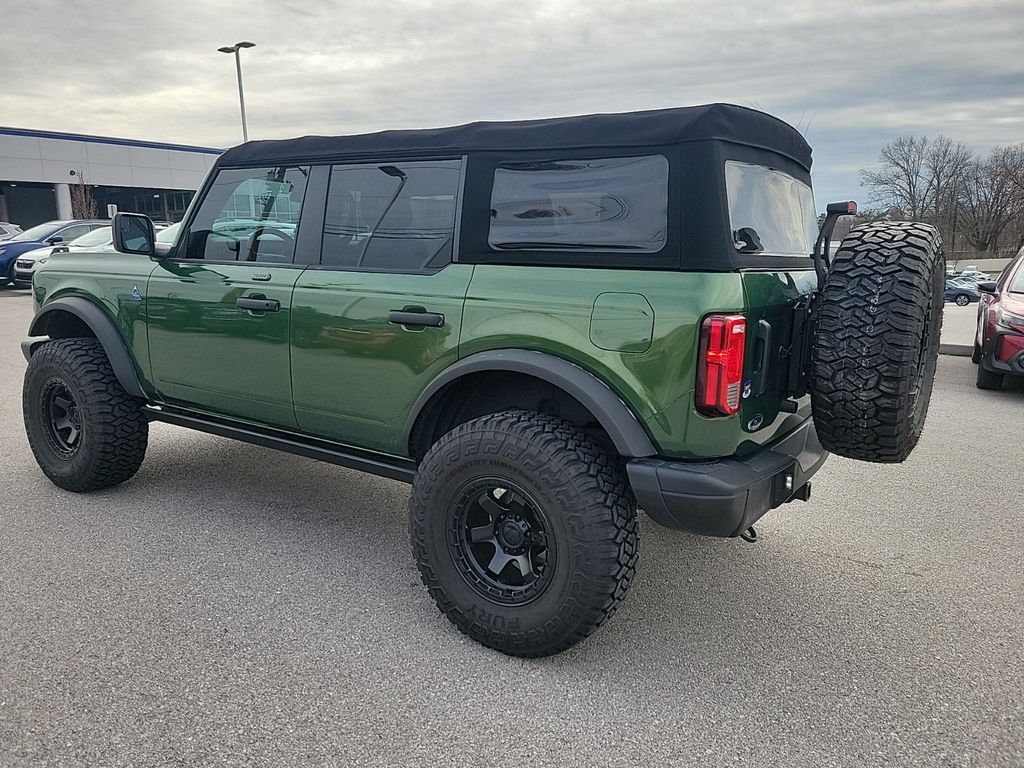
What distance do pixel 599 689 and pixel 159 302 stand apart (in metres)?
2.86

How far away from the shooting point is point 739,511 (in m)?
2.49

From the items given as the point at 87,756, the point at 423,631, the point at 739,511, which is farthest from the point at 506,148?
the point at 87,756

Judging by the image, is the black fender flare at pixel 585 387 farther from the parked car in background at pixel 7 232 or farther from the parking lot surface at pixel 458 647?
the parked car in background at pixel 7 232

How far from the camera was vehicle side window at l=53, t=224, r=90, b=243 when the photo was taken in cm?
1703

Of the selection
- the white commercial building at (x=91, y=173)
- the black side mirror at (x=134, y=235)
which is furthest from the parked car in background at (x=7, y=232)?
the white commercial building at (x=91, y=173)

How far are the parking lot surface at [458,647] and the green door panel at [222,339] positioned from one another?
0.68 metres

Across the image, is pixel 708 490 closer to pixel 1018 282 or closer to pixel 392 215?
pixel 392 215

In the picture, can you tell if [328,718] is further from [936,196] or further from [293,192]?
[936,196]

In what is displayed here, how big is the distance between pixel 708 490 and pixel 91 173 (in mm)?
48992

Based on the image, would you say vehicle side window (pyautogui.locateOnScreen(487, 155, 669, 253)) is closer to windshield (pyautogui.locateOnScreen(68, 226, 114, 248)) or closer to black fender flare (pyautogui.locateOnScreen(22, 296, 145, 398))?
black fender flare (pyautogui.locateOnScreen(22, 296, 145, 398))

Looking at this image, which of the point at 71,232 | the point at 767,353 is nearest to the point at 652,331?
the point at 767,353

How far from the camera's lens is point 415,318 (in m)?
2.98

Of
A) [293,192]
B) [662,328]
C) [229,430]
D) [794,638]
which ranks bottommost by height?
[794,638]

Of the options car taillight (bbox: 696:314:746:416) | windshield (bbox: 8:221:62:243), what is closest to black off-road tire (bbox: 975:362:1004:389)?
car taillight (bbox: 696:314:746:416)
